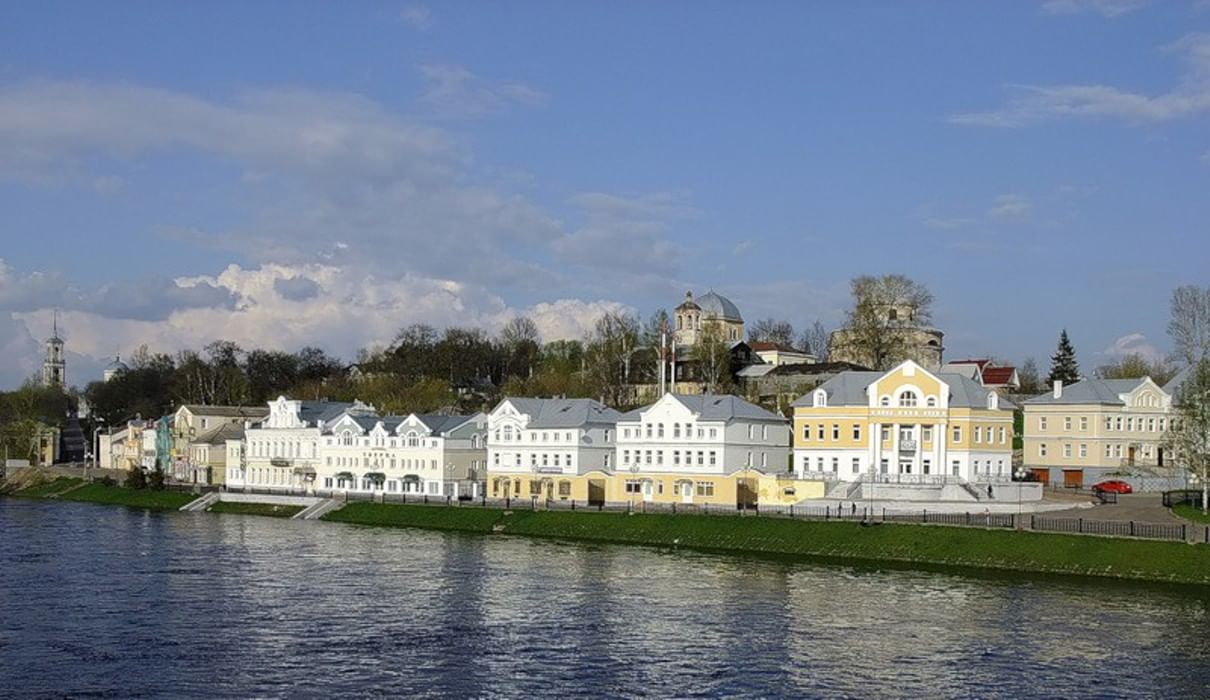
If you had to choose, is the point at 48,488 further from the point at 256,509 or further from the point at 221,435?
the point at 256,509

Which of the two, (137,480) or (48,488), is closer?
(137,480)

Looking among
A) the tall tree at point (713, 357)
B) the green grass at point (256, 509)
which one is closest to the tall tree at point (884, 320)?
the tall tree at point (713, 357)

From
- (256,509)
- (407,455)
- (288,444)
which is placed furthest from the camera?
(288,444)

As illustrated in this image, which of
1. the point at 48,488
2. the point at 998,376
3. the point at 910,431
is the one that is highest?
the point at 998,376

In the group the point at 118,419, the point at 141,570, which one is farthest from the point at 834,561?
the point at 118,419

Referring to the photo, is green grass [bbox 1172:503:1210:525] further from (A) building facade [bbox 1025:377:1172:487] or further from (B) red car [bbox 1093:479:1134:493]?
(A) building facade [bbox 1025:377:1172:487]

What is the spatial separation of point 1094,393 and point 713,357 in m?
38.9

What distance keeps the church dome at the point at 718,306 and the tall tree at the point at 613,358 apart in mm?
32469

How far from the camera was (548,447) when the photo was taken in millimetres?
87938

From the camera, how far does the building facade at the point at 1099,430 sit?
280 feet

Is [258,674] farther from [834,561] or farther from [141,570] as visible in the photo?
[834,561]

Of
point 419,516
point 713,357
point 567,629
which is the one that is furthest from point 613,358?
point 567,629

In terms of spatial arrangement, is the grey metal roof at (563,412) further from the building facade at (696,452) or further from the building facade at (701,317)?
the building facade at (701,317)

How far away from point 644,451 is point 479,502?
1121 centimetres
